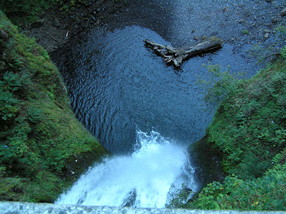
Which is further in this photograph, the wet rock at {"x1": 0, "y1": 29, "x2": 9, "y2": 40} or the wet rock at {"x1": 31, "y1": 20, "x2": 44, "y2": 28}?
the wet rock at {"x1": 31, "y1": 20, "x2": 44, "y2": 28}

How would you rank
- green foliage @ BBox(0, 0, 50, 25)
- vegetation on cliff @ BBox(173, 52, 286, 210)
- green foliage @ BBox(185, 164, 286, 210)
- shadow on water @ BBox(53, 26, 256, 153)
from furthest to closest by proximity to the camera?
1. green foliage @ BBox(0, 0, 50, 25)
2. shadow on water @ BBox(53, 26, 256, 153)
3. vegetation on cliff @ BBox(173, 52, 286, 210)
4. green foliage @ BBox(185, 164, 286, 210)

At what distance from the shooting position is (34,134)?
934cm

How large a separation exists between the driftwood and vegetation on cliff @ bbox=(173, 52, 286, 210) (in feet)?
19.5

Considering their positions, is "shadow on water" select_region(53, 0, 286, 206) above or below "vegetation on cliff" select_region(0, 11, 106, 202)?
above

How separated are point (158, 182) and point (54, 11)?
17.3m

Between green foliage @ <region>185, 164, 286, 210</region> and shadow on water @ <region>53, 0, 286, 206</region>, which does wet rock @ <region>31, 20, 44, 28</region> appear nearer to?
shadow on water @ <region>53, 0, 286, 206</region>

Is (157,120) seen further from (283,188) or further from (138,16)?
(138,16)

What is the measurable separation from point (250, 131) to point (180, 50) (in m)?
9.54

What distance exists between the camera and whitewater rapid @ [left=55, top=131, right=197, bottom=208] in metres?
9.43

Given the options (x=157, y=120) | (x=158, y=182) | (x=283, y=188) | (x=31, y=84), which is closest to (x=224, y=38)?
(x=157, y=120)

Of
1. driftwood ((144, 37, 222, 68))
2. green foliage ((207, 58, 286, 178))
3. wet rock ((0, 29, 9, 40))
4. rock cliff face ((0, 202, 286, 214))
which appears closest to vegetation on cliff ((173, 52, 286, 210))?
green foliage ((207, 58, 286, 178))

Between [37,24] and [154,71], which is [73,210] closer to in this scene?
[154,71]

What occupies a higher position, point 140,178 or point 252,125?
point 252,125

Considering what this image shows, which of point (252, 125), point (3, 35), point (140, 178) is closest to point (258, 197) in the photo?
point (252, 125)
